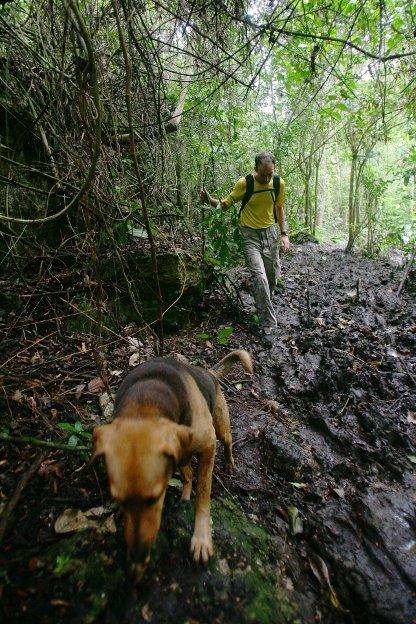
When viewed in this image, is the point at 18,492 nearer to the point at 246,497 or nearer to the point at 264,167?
the point at 246,497

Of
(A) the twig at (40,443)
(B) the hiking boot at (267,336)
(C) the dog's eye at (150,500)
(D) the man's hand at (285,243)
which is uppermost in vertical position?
(D) the man's hand at (285,243)

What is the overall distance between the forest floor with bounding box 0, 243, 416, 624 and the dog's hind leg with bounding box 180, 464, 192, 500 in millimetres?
A: 65

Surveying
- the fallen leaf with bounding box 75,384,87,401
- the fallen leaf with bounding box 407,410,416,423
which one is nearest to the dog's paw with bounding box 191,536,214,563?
the fallen leaf with bounding box 75,384,87,401

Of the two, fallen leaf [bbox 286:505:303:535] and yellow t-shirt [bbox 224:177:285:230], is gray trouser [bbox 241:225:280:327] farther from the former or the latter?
fallen leaf [bbox 286:505:303:535]

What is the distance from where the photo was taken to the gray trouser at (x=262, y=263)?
548 centimetres

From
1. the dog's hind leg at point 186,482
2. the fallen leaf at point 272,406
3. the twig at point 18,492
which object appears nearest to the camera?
the twig at point 18,492

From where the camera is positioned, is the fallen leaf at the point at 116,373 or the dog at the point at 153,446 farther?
the fallen leaf at the point at 116,373

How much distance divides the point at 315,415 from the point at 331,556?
1.51 meters

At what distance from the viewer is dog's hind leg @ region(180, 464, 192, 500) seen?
251cm

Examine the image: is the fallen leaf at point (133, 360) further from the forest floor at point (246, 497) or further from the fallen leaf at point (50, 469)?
the fallen leaf at point (50, 469)

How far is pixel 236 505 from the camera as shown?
2.65 meters

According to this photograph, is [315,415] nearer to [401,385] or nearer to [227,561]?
[401,385]

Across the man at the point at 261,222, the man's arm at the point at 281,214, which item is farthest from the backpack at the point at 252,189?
the man's arm at the point at 281,214

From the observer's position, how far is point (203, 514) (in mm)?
2209
